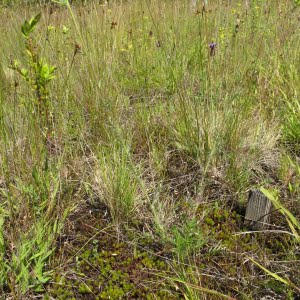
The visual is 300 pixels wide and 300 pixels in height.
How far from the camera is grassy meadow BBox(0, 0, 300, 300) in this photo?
1.25 m

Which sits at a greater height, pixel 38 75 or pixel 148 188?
pixel 38 75

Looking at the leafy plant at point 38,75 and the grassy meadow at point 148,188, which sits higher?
the leafy plant at point 38,75

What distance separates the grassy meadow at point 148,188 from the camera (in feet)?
4.09

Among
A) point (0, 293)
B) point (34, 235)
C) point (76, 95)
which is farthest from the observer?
point (76, 95)

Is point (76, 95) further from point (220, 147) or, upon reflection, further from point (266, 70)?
point (266, 70)

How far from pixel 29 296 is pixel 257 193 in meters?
1.00

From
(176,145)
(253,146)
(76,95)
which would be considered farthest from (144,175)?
(76,95)

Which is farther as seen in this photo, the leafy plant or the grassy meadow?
the leafy plant

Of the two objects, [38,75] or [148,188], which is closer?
[38,75]

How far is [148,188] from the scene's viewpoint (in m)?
1.71

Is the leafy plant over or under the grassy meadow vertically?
over

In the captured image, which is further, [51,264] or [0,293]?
[51,264]

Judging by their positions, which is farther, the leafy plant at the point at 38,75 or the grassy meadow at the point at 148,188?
the leafy plant at the point at 38,75

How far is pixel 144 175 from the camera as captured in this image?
184cm
